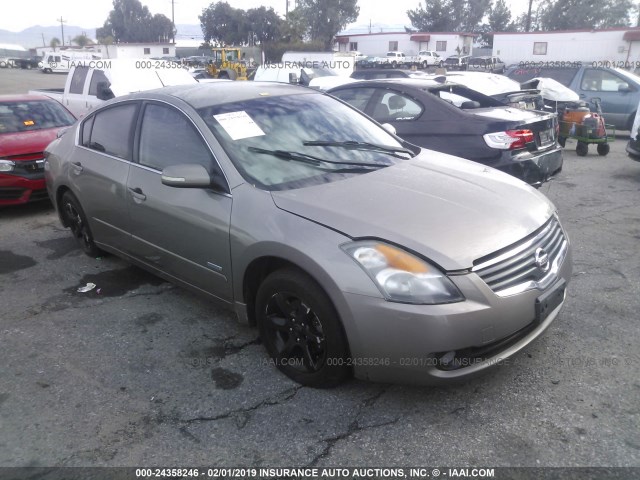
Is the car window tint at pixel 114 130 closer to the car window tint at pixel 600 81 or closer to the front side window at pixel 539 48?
the car window tint at pixel 600 81

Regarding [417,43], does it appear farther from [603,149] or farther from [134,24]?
[134,24]

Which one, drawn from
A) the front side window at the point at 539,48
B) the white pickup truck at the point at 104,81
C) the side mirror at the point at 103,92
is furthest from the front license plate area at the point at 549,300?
the front side window at the point at 539,48

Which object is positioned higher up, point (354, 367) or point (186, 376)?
point (354, 367)

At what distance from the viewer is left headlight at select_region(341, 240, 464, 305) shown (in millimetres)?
2508

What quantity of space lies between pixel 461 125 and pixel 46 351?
181 inches

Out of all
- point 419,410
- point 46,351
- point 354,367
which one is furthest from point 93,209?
point 419,410

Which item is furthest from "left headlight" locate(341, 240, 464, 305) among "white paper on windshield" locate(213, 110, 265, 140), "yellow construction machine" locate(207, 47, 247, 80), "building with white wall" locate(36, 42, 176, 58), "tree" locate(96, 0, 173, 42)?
"tree" locate(96, 0, 173, 42)

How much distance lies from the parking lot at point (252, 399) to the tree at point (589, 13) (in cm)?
7640

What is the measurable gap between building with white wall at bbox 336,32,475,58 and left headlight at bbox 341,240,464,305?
6030 cm

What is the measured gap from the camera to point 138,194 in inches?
151

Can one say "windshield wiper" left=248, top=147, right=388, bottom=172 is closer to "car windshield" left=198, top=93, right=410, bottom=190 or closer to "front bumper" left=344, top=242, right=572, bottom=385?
"car windshield" left=198, top=93, right=410, bottom=190

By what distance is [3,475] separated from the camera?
2430 mm

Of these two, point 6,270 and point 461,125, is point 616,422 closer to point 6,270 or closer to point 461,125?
point 461,125

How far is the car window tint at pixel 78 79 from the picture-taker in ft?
33.3
